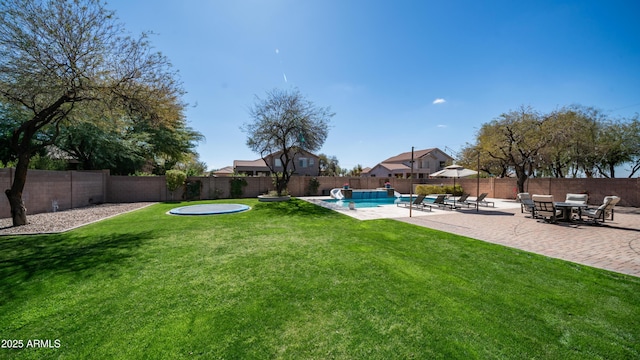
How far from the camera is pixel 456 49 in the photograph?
13133 millimetres

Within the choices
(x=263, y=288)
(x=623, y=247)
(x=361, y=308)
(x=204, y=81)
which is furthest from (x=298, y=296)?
(x=204, y=81)

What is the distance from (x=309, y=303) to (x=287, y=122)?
48.9 ft

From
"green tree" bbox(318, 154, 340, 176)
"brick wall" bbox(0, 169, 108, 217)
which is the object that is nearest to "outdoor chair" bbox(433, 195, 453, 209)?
"brick wall" bbox(0, 169, 108, 217)

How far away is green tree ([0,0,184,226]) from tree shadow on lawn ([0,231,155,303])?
3463 mm

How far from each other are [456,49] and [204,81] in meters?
13.8

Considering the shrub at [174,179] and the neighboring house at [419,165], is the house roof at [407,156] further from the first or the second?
the shrub at [174,179]

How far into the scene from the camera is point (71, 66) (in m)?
6.42

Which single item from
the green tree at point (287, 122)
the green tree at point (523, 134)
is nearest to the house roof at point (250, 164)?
the green tree at point (287, 122)

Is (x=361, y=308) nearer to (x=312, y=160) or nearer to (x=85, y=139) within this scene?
(x=85, y=139)

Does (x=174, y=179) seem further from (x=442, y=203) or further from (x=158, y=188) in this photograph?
(x=442, y=203)

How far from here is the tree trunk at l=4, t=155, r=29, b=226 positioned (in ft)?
24.6

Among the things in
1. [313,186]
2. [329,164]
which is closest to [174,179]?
[313,186]

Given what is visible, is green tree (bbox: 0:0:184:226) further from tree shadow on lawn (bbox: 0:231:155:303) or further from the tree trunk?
tree shadow on lawn (bbox: 0:231:155:303)

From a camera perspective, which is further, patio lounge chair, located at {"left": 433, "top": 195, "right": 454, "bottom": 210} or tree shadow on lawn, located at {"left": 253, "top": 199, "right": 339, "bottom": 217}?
patio lounge chair, located at {"left": 433, "top": 195, "right": 454, "bottom": 210}
